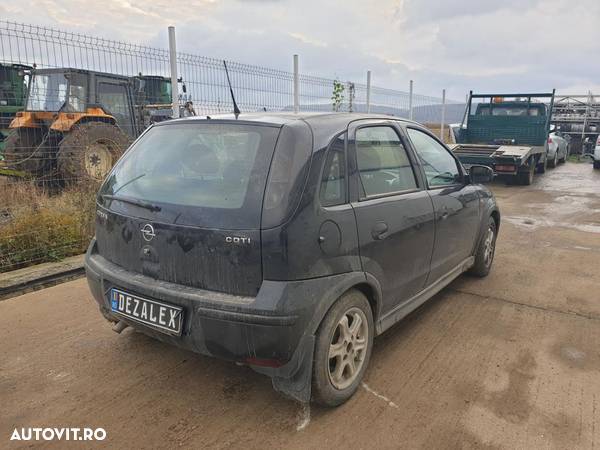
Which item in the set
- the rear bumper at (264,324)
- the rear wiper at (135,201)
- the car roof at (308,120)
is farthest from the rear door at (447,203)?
the rear wiper at (135,201)

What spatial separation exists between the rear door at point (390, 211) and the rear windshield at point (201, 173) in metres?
0.62

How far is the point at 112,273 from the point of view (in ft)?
9.13

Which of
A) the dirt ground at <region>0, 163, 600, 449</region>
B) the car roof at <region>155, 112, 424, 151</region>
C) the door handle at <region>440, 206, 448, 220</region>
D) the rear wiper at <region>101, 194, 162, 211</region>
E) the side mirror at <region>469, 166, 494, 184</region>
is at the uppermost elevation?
the car roof at <region>155, 112, 424, 151</region>

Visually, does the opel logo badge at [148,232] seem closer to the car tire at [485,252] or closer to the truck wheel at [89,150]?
the car tire at [485,252]

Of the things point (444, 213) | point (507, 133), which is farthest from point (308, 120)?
point (507, 133)

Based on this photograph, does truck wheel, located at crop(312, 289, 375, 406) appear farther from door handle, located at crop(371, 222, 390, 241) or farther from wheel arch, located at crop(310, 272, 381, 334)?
door handle, located at crop(371, 222, 390, 241)

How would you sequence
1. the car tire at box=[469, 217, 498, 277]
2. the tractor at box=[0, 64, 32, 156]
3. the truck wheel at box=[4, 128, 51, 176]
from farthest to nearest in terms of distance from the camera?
the tractor at box=[0, 64, 32, 156] < the truck wheel at box=[4, 128, 51, 176] < the car tire at box=[469, 217, 498, 277]

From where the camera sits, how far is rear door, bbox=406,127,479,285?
11.8 ft

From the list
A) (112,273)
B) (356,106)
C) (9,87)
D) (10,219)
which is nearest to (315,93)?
(356,106)

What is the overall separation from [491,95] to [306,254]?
14.1 metres

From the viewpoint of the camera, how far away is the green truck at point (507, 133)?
12.0 metres

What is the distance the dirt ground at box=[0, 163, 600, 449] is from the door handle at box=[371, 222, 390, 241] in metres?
0.92

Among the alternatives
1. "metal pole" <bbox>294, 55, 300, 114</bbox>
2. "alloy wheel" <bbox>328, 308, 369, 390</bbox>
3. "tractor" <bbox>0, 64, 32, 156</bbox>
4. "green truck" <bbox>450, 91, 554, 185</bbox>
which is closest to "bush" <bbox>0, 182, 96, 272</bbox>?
"alloy wheel" <bbox>328, 308, 369, 390</bbox>

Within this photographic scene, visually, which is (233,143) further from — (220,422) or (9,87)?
(9,87)
